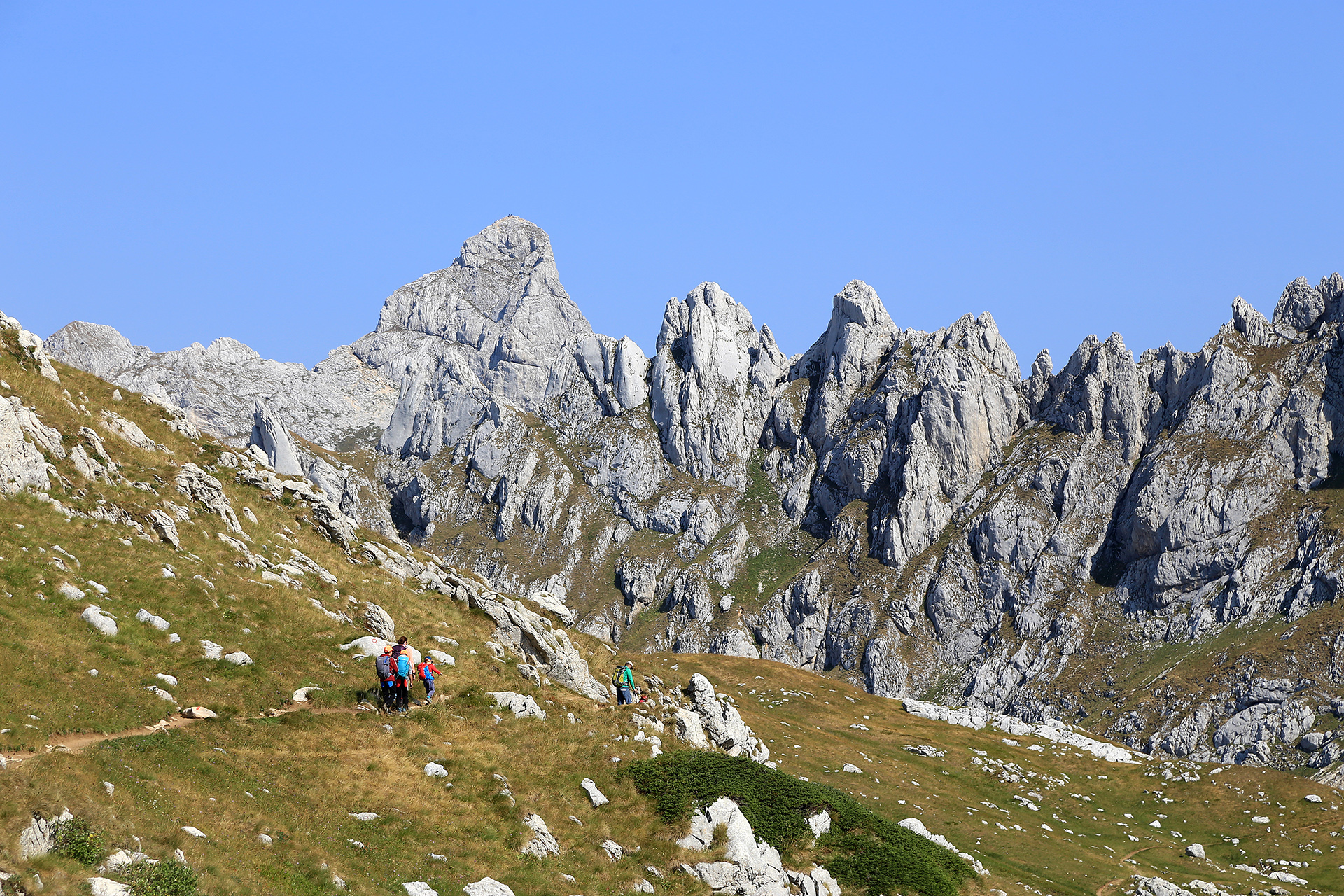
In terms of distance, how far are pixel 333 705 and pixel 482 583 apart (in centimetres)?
2336

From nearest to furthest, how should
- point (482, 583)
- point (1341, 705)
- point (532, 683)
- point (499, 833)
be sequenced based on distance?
1. point (499, 833)
2. point (532, 683)
3. point (482, 583)
4. point (1341, 705)

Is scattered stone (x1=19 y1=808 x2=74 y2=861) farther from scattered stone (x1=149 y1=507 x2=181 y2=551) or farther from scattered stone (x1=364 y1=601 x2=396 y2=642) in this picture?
scattered stone (x1=364 y1=601 x2=396 y2=642)

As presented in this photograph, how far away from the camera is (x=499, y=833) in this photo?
3027 centimetres

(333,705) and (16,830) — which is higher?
(333,705)

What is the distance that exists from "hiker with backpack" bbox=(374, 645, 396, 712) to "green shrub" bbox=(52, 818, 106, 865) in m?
14.9

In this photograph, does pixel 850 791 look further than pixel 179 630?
Yes

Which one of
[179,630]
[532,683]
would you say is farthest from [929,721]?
[179,630]

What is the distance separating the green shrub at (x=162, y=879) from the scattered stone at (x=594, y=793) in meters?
15.3

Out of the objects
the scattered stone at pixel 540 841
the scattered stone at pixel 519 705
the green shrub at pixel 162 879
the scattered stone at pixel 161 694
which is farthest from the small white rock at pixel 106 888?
the scattered stone at pixel 519 705

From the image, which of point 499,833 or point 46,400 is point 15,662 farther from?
point 46,400

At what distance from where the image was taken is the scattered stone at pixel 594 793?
112 ft

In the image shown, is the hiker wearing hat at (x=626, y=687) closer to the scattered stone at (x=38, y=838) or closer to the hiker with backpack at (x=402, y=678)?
Result: the hiker with backpack at (x=402, y=678)

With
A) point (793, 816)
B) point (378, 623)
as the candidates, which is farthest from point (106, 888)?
point (793, 816)

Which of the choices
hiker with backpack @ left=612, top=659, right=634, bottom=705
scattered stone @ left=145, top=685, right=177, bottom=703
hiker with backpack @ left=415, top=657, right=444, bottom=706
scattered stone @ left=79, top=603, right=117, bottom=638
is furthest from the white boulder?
hiker with backpack @ left=612, top=659, right=634, bottom=705
